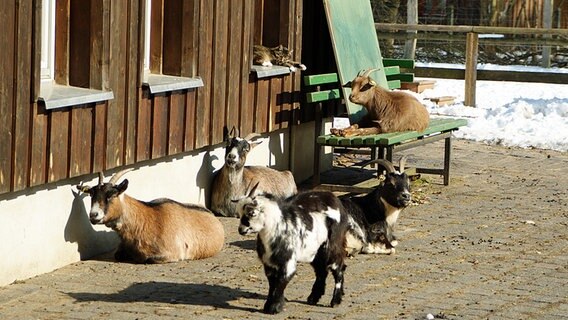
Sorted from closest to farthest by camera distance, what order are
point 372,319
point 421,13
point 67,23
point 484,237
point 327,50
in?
point 372,319
point 67,23
point 484,237
point 327,50
point 421,13

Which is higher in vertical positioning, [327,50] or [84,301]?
[327,50]

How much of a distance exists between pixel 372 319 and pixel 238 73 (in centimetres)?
502

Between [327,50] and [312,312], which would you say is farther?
[327,50]

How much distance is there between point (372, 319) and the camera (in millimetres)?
9023

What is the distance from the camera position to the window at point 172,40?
1239cm

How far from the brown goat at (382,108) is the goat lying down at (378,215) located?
282 centimetres

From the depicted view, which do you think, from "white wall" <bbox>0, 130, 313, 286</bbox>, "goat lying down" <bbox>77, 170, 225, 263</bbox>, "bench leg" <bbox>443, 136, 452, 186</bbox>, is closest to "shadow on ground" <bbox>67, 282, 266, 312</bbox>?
"white wall" <bbox>0, 130, 313, 286</bbox>

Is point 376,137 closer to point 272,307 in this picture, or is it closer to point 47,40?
point 47,40

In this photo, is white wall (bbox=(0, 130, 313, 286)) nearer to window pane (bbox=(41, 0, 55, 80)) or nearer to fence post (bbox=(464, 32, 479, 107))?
window pane (bbox=(41, 0, 55, 80))

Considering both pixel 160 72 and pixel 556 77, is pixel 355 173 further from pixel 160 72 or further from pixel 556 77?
pixel 556 77

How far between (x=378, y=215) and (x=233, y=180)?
1925mm

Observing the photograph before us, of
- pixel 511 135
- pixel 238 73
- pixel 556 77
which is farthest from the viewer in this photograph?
pixel 556 77

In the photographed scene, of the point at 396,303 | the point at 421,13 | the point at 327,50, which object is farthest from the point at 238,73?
the point at 421,13

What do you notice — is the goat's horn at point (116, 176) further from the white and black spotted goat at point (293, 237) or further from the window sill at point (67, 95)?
the white and black spotted goat at point (293, 237)
